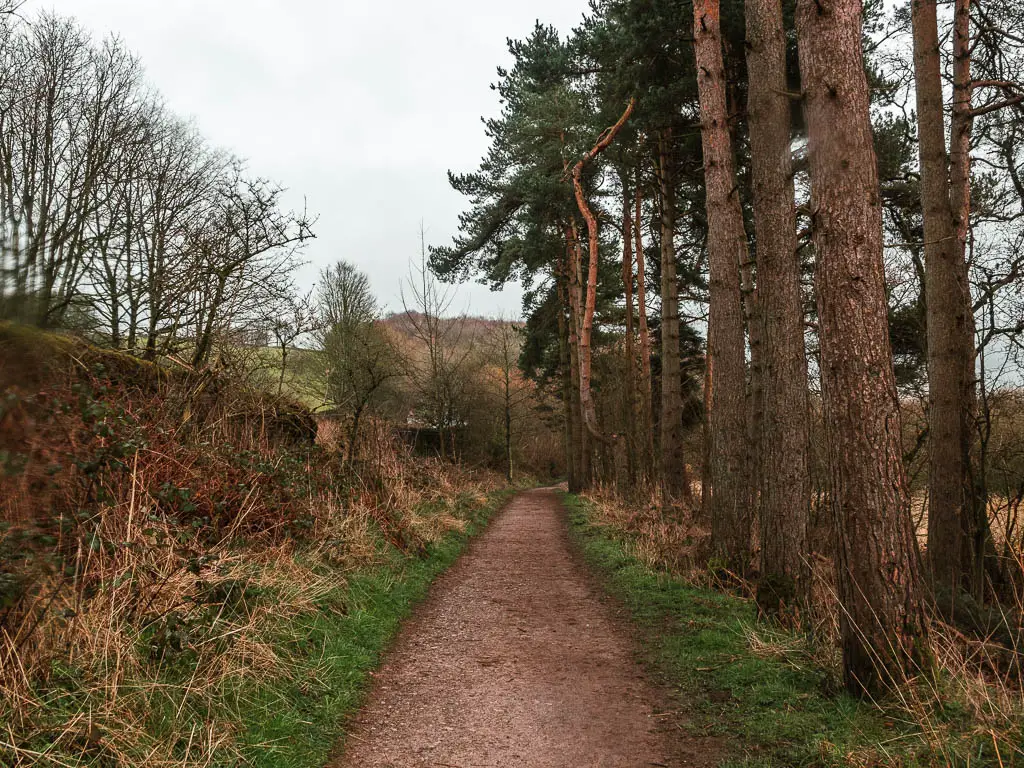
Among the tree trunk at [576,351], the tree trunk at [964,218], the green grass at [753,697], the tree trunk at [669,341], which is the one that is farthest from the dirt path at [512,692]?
the tree trunk at [576,351]

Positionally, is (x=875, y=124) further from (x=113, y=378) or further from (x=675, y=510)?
(x=113, y=378)

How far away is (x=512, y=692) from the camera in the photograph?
15.2 ft

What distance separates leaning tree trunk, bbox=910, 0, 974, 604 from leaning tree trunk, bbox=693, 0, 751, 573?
1.96 meters

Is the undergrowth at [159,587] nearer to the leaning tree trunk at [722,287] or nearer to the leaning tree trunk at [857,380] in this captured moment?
the leaning tree trunk at [857,380]

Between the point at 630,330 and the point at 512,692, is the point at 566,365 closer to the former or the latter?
the point at 630,330

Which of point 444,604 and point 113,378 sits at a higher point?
point 113,378

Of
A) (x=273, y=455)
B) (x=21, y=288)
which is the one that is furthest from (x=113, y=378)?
(x=21, y=288)

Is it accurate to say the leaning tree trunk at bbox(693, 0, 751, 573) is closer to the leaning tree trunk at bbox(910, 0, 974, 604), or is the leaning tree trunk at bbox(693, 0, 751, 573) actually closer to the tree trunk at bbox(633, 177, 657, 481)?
the leaning tree trunk at bbox(910, 0, 974, 604)

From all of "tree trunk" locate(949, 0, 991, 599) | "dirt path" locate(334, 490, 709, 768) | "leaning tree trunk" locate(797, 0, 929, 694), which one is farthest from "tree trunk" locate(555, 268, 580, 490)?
"leaning tree trunk" locate(797, 0, 929, 694)

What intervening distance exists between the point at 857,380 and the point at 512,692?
306cm

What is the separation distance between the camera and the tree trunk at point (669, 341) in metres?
12.3

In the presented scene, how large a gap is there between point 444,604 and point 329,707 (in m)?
3.19

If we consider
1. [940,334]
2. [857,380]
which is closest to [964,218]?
[940,334]

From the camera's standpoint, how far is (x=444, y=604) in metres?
7.22
